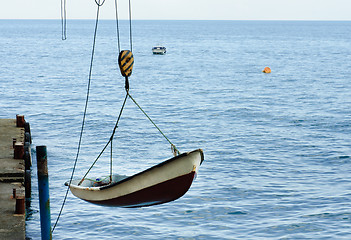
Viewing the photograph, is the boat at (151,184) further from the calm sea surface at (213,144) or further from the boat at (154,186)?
the calm sea surface at (213,144)

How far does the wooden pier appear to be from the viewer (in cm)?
1633

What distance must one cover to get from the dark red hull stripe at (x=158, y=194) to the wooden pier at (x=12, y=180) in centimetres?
261

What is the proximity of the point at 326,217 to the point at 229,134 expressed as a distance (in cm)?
1878

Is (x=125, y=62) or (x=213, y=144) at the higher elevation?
(x=125, y=62)

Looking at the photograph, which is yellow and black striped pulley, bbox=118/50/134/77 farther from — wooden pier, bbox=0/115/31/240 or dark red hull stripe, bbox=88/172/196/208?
wooden pier, bbox=0/115/31/240

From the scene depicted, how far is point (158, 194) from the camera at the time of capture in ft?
51.1

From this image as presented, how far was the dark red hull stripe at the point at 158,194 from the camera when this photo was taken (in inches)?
587

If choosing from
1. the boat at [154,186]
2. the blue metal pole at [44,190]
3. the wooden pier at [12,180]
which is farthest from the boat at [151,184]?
the wooden pier at [12,180]

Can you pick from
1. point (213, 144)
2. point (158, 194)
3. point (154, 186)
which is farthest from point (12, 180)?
point (213, 144)

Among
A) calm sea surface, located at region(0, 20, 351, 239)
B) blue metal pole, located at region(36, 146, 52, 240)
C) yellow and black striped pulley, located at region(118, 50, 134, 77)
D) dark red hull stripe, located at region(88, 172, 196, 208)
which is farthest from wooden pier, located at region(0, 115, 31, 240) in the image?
yellow and black striped pulley, located at region(118, 50, 134, 77)

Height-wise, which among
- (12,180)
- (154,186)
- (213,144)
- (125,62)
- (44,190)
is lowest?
(213,144)

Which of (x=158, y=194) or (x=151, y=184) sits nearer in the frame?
(x=151, y=184)

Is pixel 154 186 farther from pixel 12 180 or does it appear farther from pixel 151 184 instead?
pixel 12 180

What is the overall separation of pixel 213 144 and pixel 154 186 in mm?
24652
